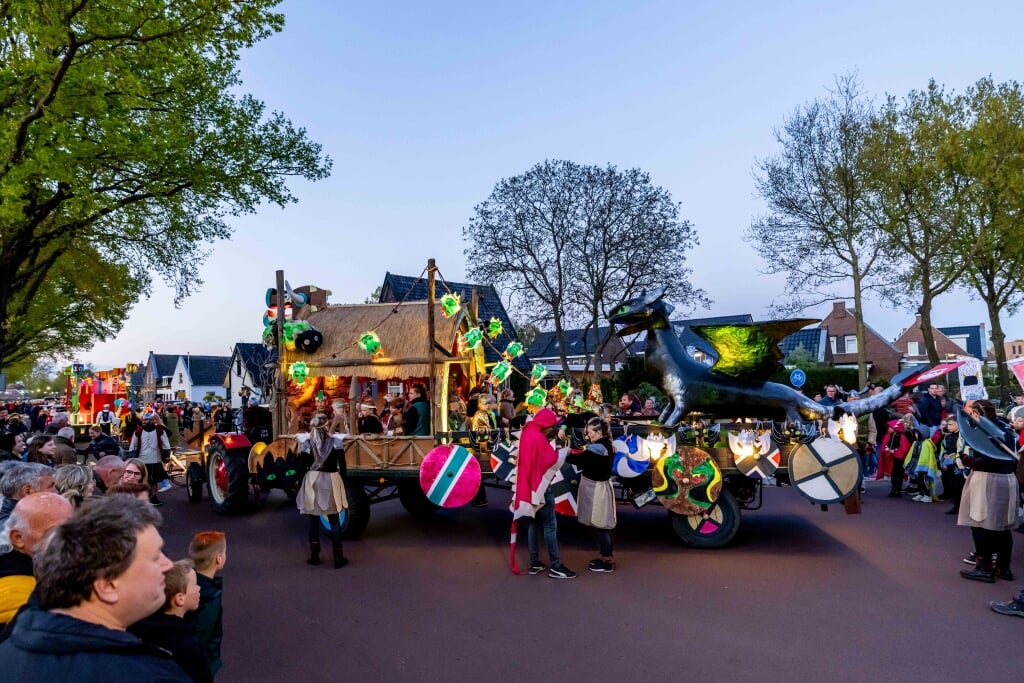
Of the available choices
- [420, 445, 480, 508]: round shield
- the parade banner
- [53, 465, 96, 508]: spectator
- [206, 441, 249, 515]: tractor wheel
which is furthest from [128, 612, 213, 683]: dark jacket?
the parade banner

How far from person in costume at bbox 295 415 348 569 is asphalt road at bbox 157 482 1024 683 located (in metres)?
0.27

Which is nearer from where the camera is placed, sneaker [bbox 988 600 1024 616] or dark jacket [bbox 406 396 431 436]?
sneaker [bbox 988 600 1024 616]

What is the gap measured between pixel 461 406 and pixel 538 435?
16.8 feet

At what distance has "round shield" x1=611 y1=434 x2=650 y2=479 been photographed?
7211 millimetres

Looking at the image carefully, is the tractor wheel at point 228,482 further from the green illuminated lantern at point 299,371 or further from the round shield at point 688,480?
the round shield at point 688,480

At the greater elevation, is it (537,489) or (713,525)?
(537,489)

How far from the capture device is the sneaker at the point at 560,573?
627 cm

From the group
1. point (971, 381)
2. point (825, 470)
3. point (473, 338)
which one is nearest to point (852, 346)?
point (971, 381)

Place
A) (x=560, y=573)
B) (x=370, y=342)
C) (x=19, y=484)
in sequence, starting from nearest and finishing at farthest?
(x=19, y=484), (x=560, y=573), (x=370, y=342)

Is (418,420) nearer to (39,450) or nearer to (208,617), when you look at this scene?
(39,450)

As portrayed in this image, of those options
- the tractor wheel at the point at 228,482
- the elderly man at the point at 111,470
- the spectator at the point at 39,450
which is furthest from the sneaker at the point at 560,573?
the spectator at the point at 39,450

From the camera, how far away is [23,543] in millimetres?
2623

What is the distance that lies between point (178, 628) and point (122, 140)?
43.7 feet

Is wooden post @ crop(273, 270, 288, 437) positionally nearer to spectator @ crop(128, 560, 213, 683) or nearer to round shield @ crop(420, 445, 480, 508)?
round shield @ crop(420, 445, 480, 508)
